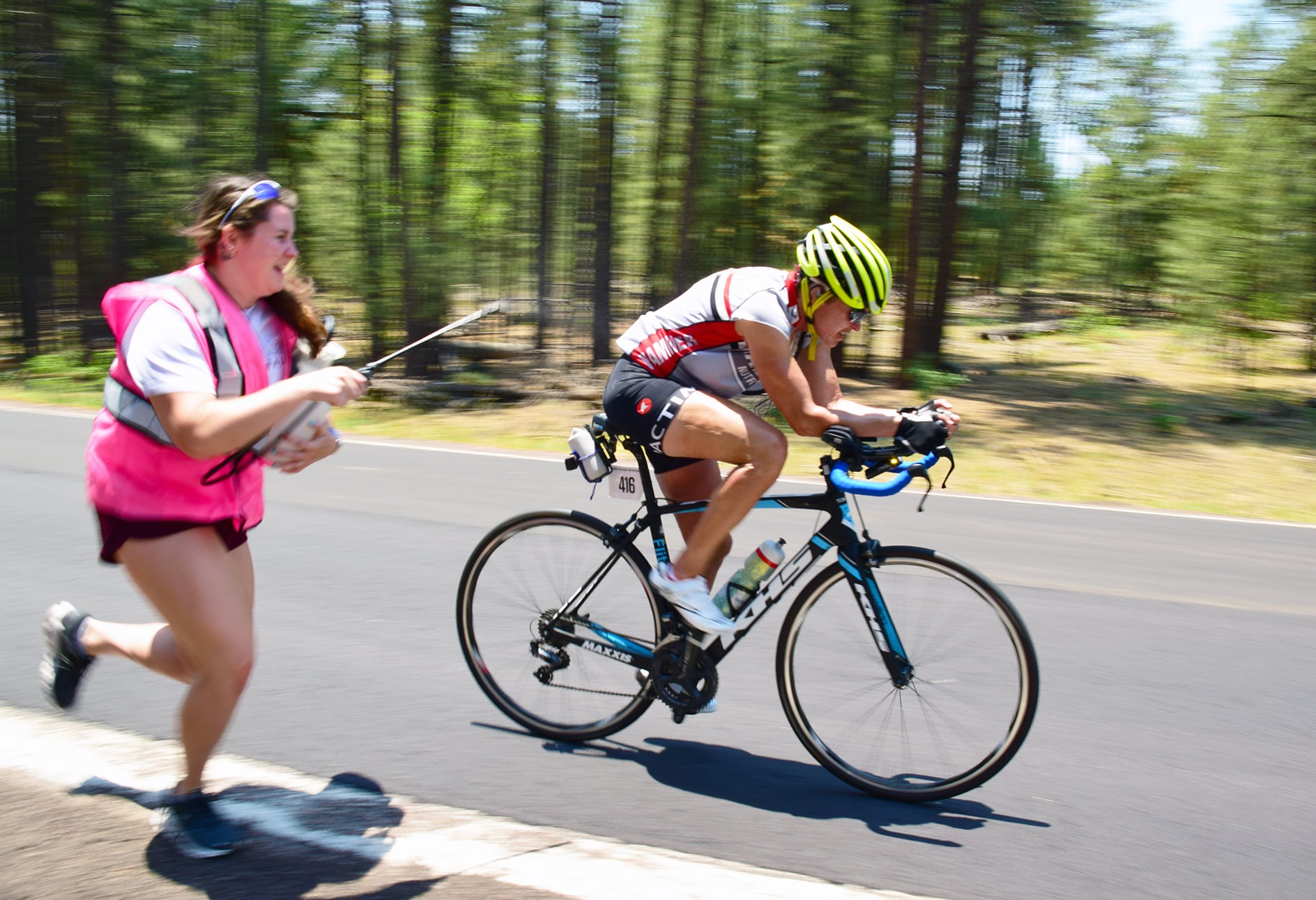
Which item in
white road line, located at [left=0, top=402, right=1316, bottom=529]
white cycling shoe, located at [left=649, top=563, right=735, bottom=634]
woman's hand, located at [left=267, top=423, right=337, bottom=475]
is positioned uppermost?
woman's hand, located at [left=267, top=423, right=337, bottom=475]

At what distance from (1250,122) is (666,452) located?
14.8m

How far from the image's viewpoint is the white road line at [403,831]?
3301 millimetres

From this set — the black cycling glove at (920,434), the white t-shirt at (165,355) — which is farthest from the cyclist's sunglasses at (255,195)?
the black cycling glove at (920,434)

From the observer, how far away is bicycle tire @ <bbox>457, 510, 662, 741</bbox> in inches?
174

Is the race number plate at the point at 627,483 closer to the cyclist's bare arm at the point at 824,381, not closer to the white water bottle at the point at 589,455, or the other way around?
the white water bottle at the point at 589,455

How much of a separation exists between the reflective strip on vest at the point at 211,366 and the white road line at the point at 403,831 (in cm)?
130

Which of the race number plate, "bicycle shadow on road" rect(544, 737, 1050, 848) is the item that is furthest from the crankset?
the race number plate

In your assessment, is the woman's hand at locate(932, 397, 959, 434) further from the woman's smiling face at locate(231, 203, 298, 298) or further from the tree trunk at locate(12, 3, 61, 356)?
the tree trunk at locate(12, 3, 61, 356)

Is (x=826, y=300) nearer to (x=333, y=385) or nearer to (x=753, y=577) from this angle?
(x=753, y=577)

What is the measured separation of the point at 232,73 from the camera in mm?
20578

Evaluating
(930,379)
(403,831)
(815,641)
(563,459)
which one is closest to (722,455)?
(815,641)

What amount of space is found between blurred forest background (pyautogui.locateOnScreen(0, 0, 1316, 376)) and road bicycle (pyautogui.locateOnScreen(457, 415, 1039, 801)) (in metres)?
13.5

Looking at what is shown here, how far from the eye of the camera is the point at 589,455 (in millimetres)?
4281

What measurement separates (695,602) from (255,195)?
76.7 inches
